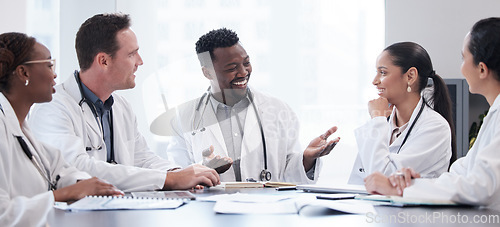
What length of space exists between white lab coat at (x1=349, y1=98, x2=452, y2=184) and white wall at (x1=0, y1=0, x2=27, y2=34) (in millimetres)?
2453

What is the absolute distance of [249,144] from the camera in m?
2.67

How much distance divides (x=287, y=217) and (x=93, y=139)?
47.4 inches

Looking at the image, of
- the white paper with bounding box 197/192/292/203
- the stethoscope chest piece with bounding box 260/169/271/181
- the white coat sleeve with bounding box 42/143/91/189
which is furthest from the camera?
the stethoscope chest piece with bounding box 260/169/271/181

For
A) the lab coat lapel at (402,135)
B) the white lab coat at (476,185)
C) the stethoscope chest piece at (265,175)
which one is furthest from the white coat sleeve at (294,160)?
the white lab coat at (476,185)

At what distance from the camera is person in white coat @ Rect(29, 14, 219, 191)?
1.96 meters

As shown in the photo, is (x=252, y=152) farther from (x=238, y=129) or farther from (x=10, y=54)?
(x=10, y=54)

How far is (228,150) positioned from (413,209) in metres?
1.39

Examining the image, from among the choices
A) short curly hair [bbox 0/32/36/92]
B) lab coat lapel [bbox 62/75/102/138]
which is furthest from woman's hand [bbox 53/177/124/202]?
lab coat lapel [bbox 62/75/102/138]

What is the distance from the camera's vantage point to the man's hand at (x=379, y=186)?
5.19ft

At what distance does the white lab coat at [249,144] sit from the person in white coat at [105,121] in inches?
8.6

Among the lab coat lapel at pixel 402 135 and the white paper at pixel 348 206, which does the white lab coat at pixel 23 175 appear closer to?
the white paper at pixel 348 206

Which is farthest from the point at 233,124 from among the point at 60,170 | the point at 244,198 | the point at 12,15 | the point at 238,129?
the point at 12,15

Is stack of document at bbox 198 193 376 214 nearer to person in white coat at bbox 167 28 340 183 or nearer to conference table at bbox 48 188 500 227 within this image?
conference table at bbox 48 188 500 227

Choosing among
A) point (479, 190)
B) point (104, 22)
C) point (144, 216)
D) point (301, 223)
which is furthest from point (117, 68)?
point (479, 190)
